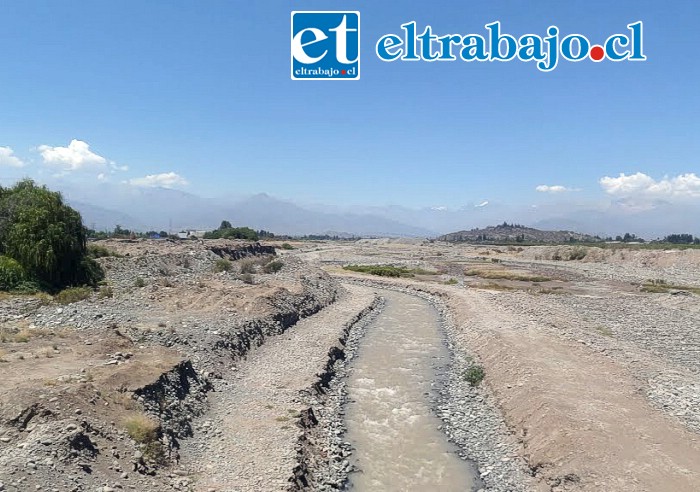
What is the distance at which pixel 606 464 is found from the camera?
14289mm

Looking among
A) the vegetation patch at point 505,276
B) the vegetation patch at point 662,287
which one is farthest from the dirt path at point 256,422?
the vegetation patch at point 505,276

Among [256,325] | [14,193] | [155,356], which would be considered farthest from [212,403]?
[14,193]

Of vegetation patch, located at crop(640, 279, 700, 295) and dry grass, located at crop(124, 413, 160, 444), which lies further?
vegetation patch, located at crop(640, 279, 700, 295)

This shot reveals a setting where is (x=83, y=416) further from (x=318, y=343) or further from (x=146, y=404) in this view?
(x=318, y=343)

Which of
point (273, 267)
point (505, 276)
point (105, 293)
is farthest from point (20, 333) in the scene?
point (505, 276)

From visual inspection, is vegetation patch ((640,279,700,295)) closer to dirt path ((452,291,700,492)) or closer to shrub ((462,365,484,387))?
dirt path ((452,291,700,492))

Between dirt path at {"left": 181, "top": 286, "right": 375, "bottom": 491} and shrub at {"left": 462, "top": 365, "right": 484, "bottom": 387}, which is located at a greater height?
dirt path at {"left": 181, "top": 286, "right": 375, "bottom": 491}

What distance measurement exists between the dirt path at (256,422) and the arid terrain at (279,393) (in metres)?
0.07

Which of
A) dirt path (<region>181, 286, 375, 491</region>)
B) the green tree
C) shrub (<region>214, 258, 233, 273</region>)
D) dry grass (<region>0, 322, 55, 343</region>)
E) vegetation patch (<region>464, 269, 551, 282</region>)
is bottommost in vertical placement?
dirt path (<region>181, 286, 375, 491</region>)

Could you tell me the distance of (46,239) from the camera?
32.8 metres

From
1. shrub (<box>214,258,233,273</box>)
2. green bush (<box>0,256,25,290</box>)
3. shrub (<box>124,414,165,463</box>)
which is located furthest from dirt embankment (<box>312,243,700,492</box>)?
green bush (<box>0,256,25,290</box>)

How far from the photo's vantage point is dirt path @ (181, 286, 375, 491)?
13.9 meters

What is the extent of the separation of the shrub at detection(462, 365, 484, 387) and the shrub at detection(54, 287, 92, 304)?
23411 mm

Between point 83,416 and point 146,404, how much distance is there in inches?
99.0
